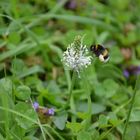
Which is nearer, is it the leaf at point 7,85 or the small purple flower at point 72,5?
the leaf at point 7,85

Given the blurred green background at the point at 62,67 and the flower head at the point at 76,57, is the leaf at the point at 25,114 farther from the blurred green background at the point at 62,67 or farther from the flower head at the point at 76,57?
the flower head at the point at 76,57

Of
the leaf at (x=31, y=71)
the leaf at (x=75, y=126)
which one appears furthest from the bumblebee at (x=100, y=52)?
the leaf at (x=31, y=71)

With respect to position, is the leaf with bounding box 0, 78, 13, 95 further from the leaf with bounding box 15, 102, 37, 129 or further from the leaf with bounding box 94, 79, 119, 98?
the leaf with bounding box 94, 79, 119, 98

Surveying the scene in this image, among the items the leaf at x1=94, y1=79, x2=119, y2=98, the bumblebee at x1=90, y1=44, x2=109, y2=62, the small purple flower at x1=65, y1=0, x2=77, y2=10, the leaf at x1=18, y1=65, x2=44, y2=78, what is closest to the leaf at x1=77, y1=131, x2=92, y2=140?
the bumblebee at x1=90, y1=44, x2=109, y2=62

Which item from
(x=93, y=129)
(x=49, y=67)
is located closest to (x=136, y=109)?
(x=93, y=129)

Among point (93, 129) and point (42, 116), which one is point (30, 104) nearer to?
point (42, 116)

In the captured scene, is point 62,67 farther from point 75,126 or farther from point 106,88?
point 75,126
